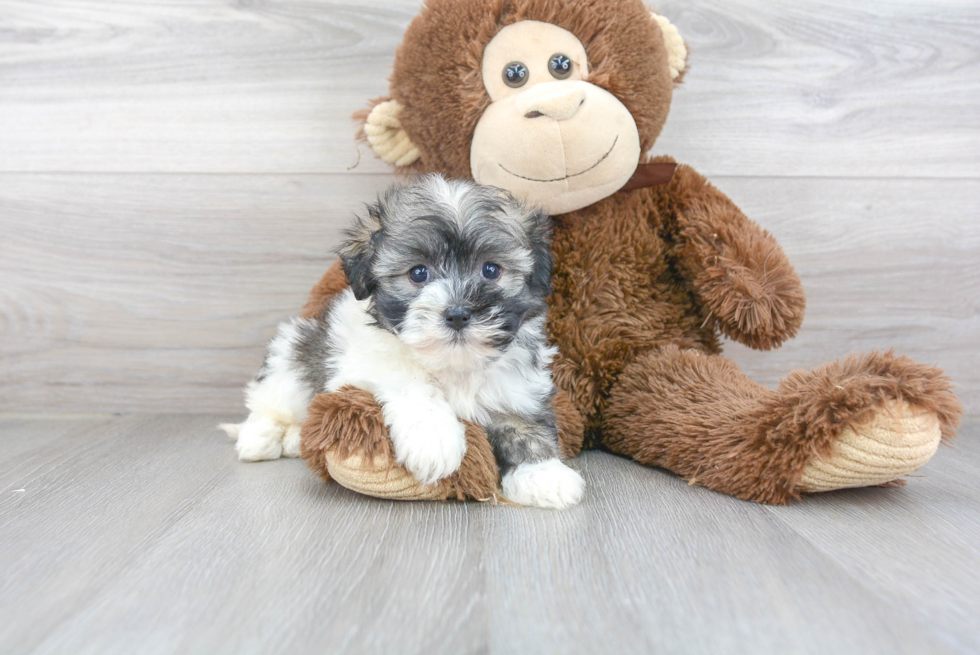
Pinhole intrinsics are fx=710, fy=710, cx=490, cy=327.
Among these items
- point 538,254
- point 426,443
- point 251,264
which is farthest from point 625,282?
point 251,264

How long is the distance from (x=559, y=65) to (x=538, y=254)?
494 mm

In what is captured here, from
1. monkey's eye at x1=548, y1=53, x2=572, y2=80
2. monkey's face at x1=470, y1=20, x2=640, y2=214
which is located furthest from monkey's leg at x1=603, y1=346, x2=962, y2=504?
monkey's eye at x1=548, y1=53, x2=572, y2=80

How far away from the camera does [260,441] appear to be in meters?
1.76

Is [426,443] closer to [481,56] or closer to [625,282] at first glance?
[625,282]

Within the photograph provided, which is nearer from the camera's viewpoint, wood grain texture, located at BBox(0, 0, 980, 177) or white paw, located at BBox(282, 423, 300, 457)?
white paw, located at BBox(282, 423, 300, 457)

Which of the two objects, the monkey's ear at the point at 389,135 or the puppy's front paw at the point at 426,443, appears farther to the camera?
the monkey's ear at the point at 389,135

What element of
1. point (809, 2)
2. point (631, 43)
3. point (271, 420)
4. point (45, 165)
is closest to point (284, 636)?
point (271, 420)

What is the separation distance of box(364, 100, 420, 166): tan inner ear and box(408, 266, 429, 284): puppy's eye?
0.57 meters

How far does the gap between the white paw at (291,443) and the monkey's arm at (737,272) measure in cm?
108

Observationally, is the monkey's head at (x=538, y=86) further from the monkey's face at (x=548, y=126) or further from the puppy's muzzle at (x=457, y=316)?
the puppy's muzzle at (x=457, y=316)

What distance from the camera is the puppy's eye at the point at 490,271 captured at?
1.40 meters

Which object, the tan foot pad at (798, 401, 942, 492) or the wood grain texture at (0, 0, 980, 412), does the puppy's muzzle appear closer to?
the tan foot pad at (798, 401, 942, 492)

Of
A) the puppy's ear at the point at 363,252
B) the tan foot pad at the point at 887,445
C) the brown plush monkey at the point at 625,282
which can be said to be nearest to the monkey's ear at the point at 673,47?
the brown plush monkey at the point at 625,282

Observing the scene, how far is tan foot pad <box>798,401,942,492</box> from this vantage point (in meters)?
1.29
